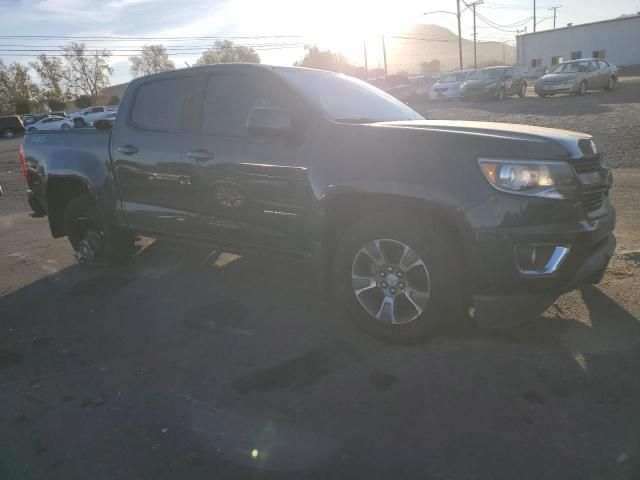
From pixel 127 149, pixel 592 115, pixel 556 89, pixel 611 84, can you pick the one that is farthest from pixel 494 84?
pixel 127 149

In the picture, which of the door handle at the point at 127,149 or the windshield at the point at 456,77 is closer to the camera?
the door handle at the point at 127,149

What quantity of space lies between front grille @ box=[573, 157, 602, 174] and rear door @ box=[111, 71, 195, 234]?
2.81 metres

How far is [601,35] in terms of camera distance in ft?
173

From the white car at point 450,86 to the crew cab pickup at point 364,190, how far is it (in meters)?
24.5

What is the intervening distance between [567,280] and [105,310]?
3583 millimetres

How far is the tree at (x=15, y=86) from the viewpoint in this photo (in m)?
72.0

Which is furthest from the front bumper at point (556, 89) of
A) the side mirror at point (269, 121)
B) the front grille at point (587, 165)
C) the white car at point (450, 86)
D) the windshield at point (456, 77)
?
the side mirror at point (269, 121)

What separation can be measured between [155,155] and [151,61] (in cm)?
8998

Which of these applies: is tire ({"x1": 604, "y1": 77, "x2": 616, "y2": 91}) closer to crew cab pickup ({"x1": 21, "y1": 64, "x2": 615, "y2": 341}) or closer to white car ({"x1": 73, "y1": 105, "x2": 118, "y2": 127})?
crew cab pickup ({"x1": 21, "y1": 64, "x2": 615, "y2": 341})

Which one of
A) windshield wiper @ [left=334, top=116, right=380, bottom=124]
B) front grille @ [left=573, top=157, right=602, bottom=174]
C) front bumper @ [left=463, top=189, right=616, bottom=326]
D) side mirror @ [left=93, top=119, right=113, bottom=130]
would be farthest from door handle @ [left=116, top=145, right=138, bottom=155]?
front grille @ [left=573, top=157, right=602, bottom=174]

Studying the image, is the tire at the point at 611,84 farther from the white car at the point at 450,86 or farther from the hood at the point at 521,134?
the hood at the point at 521,134

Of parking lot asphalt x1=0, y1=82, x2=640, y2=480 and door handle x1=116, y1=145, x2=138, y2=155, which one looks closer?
parking lot asphalt x1=0, y1=82, x2=640, y2=480

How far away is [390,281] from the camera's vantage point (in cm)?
342

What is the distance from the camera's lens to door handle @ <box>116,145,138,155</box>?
4.71 m
